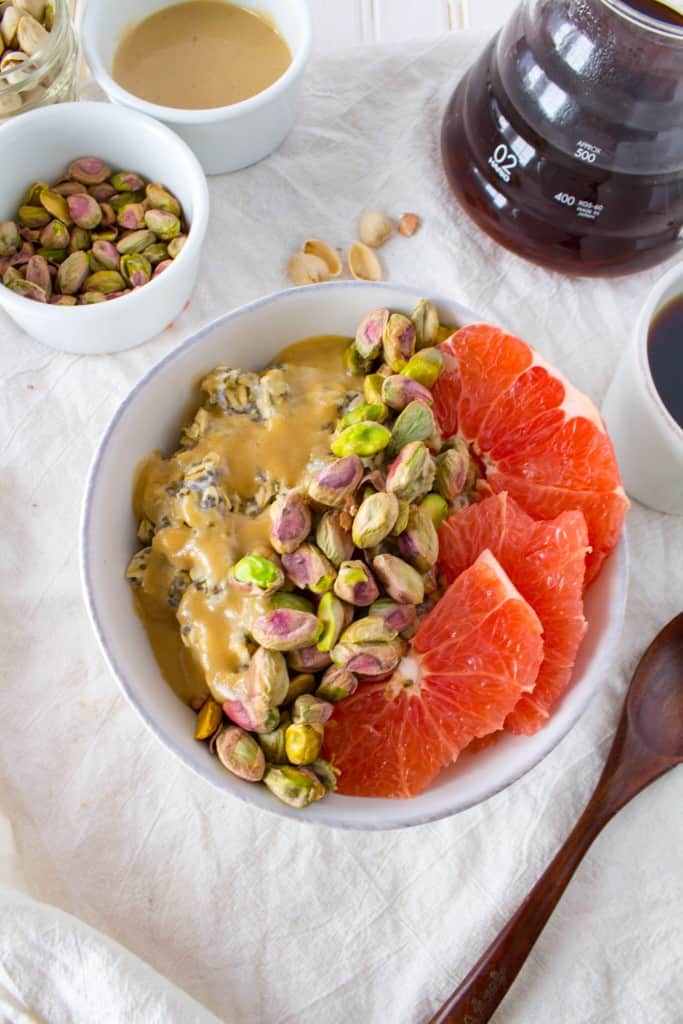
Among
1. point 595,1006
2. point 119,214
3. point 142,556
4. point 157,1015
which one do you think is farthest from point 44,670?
point 595,1006

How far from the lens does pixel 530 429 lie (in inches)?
33.2

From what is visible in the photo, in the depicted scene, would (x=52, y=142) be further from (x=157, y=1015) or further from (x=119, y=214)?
(x=157, y=1015)

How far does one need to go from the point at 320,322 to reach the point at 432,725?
36cm

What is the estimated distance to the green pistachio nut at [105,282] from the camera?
0.99 metres

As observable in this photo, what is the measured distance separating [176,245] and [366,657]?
1.56 feet

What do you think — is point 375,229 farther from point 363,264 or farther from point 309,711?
point 309,711

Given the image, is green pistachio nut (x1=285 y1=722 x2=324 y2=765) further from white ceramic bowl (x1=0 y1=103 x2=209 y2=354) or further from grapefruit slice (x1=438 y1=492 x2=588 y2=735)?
white ceramic bowl (x1=0 y1=103 x2=209 y2=354)

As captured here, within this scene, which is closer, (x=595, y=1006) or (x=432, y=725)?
(x=432, y=725)

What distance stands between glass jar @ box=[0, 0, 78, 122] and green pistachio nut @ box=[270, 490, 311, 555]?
52cm

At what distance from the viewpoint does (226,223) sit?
1074mm

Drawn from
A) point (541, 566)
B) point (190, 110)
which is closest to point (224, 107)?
point (190, 110)

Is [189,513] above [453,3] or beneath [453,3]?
beneath

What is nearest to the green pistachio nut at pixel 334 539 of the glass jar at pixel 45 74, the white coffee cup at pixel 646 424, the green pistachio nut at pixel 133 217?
the white coffee cup at pixel 646 424

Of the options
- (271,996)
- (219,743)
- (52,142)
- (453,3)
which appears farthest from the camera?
(453,3)
